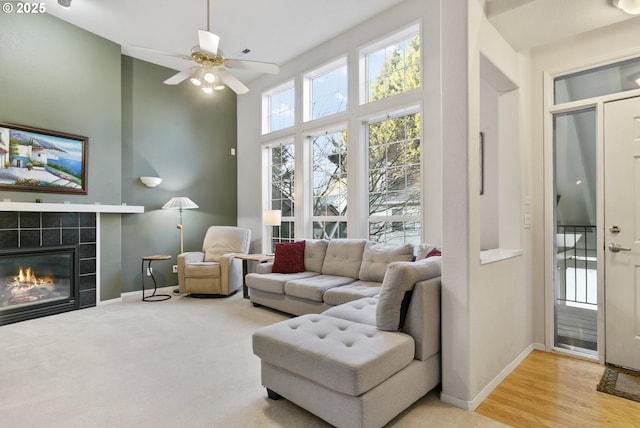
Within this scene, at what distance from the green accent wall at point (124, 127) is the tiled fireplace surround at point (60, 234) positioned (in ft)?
0.60

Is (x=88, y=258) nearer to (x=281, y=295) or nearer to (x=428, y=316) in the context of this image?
(x=281, y=295)

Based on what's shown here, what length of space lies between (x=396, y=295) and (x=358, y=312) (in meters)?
0.55

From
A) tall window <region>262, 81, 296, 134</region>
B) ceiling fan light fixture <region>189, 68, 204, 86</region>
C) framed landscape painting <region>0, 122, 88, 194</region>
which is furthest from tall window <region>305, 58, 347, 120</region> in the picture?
framed landscape painting <region>0, 122, 88, 194</region>

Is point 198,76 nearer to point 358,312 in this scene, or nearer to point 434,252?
point 358,312

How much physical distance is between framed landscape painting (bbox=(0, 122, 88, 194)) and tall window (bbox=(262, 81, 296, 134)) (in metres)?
2.86

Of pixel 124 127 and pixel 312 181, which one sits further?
pixel 312 181

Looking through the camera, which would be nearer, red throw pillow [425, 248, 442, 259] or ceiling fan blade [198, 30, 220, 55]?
ceiling fan blade [198, 30, 220, 55]

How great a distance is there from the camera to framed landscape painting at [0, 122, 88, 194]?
398 centimetres

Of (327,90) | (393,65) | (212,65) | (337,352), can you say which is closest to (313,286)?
(337,352)

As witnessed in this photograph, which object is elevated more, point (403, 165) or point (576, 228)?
point (403, 165)

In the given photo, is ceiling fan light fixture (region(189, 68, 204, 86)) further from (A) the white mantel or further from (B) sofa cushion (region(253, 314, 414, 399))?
(B) sofa cushion (region(253, 314, 414, 399))

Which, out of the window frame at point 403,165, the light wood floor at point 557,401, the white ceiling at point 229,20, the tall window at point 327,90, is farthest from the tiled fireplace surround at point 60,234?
the light wood floor at point 557,401

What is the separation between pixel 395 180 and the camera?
439 cm

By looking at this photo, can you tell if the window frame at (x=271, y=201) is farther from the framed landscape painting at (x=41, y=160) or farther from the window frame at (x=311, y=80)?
the framed landscape painting at (x=41, y=160)
